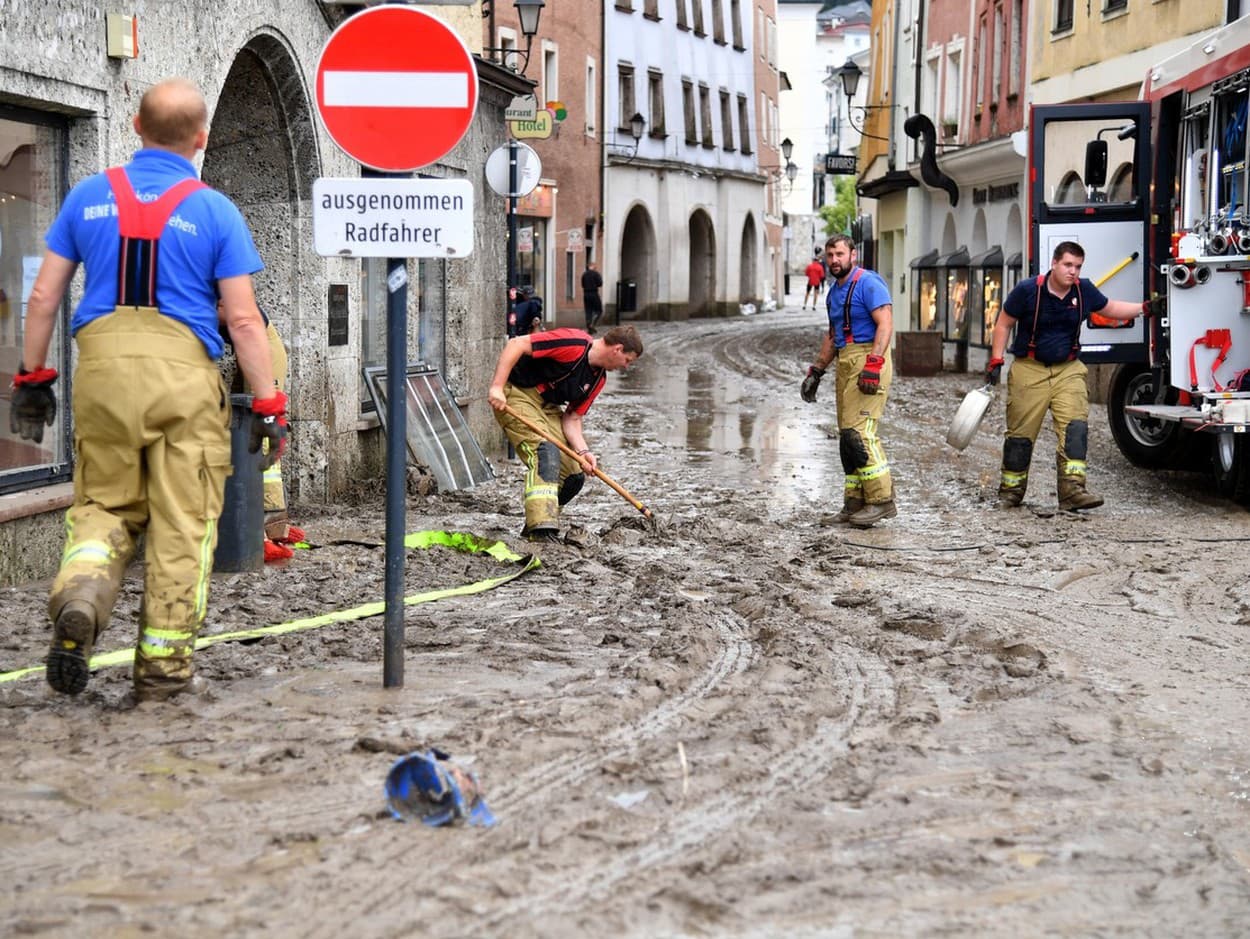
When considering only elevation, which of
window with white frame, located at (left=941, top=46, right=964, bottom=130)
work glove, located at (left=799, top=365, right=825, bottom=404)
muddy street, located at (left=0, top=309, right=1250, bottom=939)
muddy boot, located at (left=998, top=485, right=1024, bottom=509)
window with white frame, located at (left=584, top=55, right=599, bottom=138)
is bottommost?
muddy street, located at (left=0, top=309, right=1250, bottom=939)

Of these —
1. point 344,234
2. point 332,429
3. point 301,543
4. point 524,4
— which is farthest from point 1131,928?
point 524,4

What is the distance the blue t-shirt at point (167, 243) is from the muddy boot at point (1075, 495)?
24.0 feet

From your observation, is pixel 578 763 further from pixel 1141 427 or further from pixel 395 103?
pixel 1141 427

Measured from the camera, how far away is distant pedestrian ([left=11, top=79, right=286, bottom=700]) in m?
5.77

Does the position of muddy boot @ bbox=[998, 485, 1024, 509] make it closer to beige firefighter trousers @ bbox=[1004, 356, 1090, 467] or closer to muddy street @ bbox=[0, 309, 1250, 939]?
beige firefighter trousers @ bbox=[1004, 356, 1090, 467]

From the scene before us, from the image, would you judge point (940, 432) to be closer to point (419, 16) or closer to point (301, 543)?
point (301, 543)

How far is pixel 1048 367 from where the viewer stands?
40.1ft

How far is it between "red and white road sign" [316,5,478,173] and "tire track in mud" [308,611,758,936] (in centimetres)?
199

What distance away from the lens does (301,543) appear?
33.6 ft

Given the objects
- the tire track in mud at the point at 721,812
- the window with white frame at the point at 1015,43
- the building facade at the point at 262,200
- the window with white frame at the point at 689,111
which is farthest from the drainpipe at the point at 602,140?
the tire track in mud at the point at 721,812

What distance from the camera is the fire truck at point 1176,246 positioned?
41.5 ft

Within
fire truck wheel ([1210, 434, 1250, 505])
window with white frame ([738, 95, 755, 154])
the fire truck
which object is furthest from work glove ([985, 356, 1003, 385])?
window with white frame ([738, 95, 755, 154])

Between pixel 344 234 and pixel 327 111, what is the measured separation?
0.42 metres

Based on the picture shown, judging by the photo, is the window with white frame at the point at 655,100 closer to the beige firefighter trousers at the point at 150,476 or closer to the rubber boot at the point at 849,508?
the rubber boot at the point at 849,508
